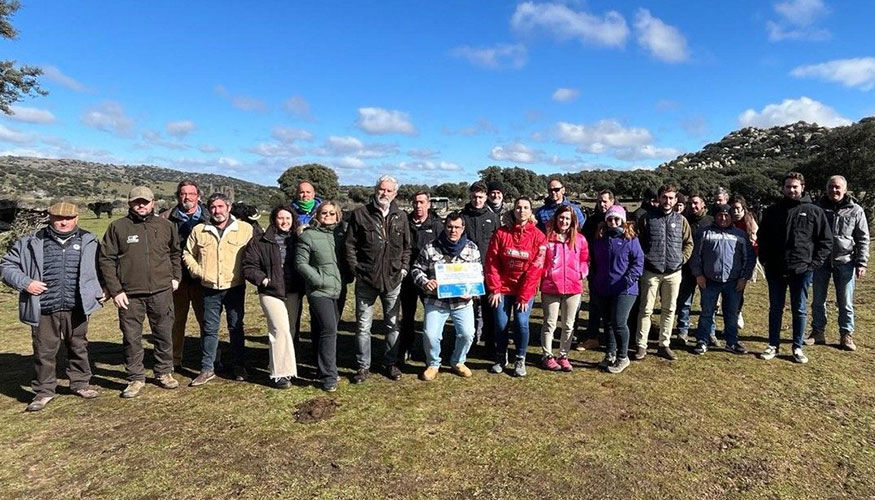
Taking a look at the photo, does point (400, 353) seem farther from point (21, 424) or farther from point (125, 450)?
point (21, 424)

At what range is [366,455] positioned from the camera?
3578mm

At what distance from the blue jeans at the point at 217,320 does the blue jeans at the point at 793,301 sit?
6.35m

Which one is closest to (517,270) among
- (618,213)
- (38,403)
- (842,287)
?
(618,213)

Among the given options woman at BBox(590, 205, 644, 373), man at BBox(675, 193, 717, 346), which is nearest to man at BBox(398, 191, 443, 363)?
woman at BBox(590, 205, 644, 373)

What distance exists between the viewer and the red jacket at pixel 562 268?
5145mm

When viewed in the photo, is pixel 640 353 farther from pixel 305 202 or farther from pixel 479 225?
pixel 305 202

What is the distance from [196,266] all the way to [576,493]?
4.21m

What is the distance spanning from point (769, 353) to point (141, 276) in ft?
23.7

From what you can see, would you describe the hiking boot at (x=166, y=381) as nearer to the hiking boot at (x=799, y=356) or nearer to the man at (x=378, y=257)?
the man at (x=378, y=257)

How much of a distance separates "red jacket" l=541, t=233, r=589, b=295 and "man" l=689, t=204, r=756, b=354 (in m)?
1.80

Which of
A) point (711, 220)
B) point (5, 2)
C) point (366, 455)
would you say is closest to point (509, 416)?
point (366, 455)

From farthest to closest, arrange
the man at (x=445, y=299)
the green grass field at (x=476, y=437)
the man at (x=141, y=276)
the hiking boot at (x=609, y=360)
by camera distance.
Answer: the hiking boot at (x=609, y=360) < the man at (x=445, y=299) < the man at (x=141, y=276) < the green grass field at (x=476, y=437)

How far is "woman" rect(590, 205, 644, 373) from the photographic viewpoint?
5160mm

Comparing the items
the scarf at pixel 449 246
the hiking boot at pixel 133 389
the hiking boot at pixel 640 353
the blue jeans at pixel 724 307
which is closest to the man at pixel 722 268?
the blue jeans at pixel 724 307
